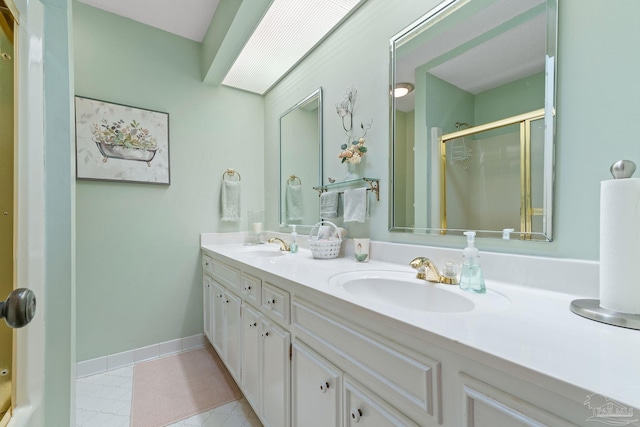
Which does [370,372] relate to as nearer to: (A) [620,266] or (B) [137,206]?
(A) [620,266]

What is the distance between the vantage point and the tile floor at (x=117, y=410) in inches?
54.9

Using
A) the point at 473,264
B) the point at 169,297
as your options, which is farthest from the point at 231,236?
the point at 473,264

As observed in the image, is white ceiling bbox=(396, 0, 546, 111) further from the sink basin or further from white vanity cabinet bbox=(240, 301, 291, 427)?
white vanity cabinet bbox=(240, 301, 291, 427)

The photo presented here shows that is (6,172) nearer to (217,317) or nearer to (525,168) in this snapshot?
(525,168)

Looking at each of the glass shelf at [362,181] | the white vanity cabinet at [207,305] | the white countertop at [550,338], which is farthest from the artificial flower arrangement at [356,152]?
the white vanity cabinet at [207,305]

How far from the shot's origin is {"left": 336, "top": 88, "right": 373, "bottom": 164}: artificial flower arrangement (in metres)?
1.47

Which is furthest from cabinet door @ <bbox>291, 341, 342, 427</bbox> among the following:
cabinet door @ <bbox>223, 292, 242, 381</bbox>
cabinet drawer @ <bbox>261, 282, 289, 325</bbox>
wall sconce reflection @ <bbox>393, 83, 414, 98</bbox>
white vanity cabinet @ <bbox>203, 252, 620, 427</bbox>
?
wall sconce reflection @ <bbox>393, 83, 414, 98</bbox>

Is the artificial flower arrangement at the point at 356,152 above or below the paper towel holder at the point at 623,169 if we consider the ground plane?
above

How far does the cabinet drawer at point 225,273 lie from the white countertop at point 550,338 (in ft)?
2.85

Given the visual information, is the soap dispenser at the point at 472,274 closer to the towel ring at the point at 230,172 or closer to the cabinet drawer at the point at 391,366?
the cabinet drawer at the point at 391,366

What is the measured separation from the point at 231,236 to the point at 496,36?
2.18 m

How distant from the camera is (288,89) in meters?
2.19

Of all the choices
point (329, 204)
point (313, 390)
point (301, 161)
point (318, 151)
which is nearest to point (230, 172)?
point (301, 161)

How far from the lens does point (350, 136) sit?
158cm
